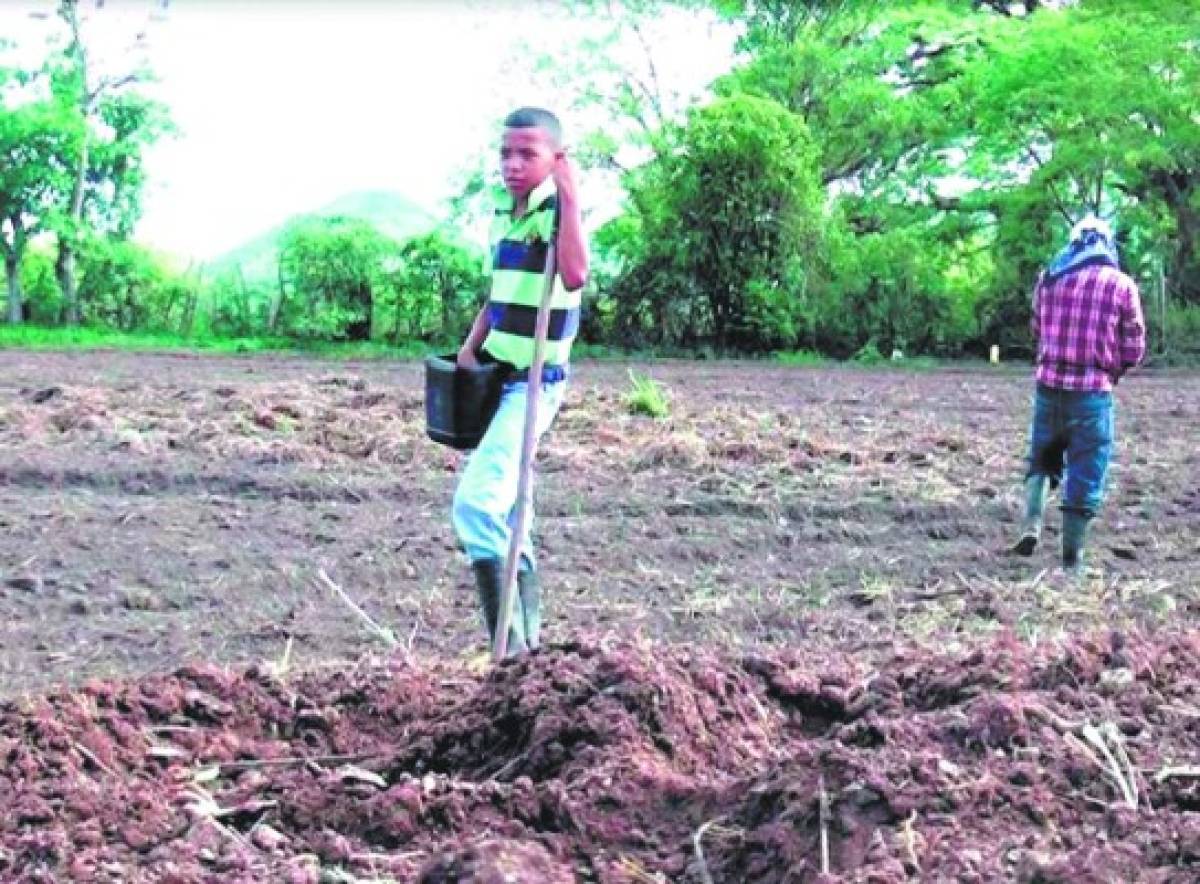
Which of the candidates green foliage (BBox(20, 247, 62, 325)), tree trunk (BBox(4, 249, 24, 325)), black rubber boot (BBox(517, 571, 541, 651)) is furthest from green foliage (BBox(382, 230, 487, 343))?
black rubber boot (BBox(517, 571, 541, 651))

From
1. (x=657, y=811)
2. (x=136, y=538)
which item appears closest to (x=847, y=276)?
(x=136, y=538)

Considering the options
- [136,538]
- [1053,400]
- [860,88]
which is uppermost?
[860,88]

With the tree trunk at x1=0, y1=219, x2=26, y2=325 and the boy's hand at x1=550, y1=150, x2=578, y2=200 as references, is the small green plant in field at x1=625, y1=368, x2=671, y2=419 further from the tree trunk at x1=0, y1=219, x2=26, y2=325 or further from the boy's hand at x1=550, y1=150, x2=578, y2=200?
the tree trunk at x1=0, y1=219, x2=26, y2=325

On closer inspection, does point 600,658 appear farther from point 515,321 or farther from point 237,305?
point 237,305

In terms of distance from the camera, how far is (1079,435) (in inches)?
347

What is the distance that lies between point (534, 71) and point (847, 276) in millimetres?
10892

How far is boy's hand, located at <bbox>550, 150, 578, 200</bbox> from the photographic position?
226 inches

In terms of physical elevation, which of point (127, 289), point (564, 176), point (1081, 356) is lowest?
point (127, 289)

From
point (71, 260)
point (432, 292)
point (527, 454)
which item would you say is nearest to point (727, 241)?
point (432, 292)

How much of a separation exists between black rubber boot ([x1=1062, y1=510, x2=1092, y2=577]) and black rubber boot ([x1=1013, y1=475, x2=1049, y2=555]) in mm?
234

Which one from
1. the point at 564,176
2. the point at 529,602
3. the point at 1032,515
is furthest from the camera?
the point at 1032,515

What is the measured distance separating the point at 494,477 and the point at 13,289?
2882 centimetres

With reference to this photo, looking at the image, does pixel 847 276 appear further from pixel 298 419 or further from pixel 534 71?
pixel 298 419

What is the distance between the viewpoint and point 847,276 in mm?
28453
